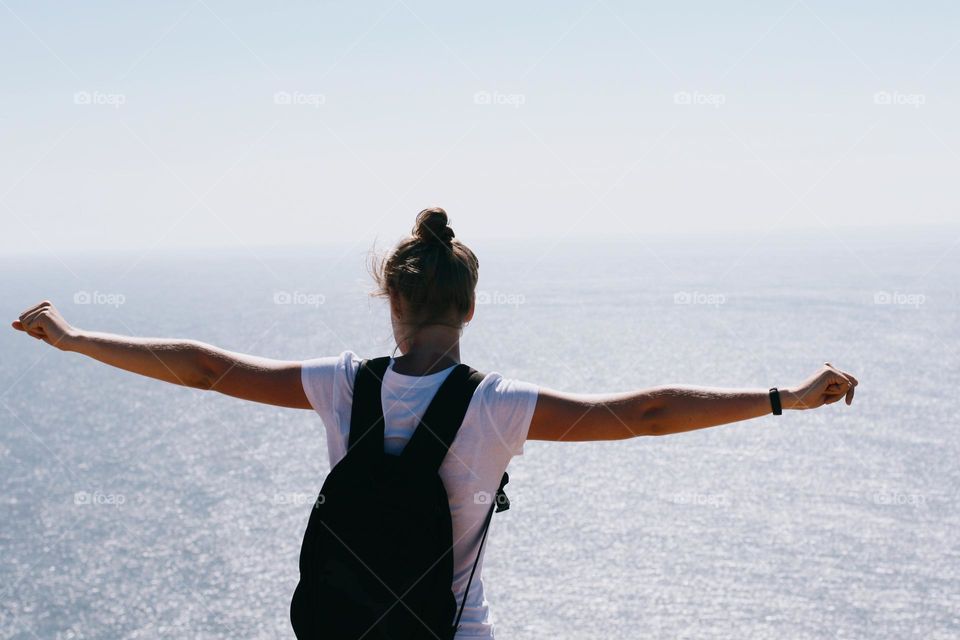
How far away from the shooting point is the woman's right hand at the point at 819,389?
2.53 m

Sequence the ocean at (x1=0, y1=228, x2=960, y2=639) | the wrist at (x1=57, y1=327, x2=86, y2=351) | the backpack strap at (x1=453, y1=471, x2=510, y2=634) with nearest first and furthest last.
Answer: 1. the backpack strap at (x1=453, y1=471, x2=510, y2=634)
2. the wrist at (x1=57, y1=327, x2=86, y2=351)
3. the ocean at (x1=0, y1=228, x2=960, y2=639)

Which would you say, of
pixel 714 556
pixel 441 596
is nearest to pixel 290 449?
pixel 714 556

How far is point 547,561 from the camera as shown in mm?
52812

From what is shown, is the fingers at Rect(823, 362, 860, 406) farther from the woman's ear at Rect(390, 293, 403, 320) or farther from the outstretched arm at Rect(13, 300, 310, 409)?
the outstretched arm at Rect(13, 300, 310, 409)

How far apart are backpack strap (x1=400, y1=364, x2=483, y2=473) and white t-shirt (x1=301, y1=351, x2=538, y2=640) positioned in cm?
2

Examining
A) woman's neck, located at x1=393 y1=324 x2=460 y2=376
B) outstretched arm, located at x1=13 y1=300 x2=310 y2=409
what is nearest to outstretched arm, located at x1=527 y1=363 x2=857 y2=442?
woman's neck, located at x1=393 y1=324 x2=460 y2=376

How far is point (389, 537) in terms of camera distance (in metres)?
2.57

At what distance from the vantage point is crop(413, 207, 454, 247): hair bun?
2.71 metres

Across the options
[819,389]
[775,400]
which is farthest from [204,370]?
[819,389]

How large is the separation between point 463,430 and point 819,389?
1.03 m

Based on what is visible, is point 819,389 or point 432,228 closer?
point 819,389

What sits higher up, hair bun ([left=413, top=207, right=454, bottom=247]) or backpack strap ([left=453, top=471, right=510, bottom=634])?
hair bun ([left=413, top=207, right=454, bottom=247])

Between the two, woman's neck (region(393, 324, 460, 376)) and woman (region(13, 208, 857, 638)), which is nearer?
woman (region(13, 208, 857, 638))

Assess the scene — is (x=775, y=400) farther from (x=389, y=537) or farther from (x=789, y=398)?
(x=389, y=537)
